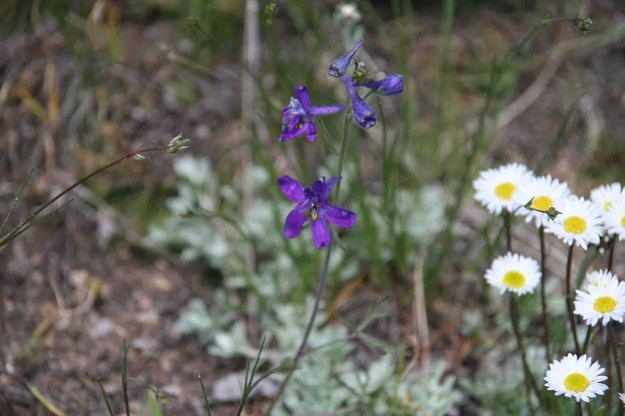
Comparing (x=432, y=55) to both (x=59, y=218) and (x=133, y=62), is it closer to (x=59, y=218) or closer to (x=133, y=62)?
(x=133, y=62)

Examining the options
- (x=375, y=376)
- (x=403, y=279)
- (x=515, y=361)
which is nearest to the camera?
(x=375, y=376)

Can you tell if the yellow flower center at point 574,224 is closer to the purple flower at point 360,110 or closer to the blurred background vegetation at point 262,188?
the blurred background vegetation at point 262,188

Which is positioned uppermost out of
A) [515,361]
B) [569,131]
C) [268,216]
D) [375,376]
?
[569,131]

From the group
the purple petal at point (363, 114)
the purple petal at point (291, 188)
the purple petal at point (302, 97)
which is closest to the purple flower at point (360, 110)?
the purple petal at point (363, 114)

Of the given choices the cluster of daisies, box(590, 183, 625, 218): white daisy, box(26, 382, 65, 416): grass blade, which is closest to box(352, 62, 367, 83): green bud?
the cluster of daisies

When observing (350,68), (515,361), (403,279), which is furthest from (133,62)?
(515,361)
